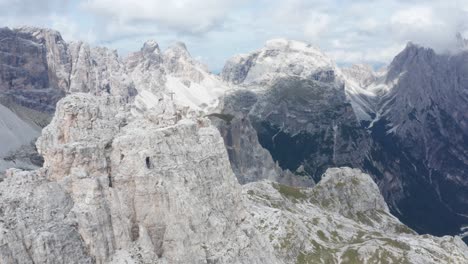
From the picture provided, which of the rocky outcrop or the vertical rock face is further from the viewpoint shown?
the vertical rock face

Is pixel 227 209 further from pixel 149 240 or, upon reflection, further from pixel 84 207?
pixel 84 207

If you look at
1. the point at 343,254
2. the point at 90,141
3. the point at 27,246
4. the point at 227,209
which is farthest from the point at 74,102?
the point at 343,254

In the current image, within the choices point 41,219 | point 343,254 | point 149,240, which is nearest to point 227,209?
point 149,240

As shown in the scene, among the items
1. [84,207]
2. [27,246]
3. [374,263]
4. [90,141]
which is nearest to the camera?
[27,246]

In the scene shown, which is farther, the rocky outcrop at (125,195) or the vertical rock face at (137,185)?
the vertical rock face at (137,185)

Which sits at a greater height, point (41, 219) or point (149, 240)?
point (41, 219)

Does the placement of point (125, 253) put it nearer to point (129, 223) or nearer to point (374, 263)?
point (129, 223)

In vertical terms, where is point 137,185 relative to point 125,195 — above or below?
above

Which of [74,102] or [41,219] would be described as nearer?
[41,219]

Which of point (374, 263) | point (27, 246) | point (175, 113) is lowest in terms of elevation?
point (374, 263)

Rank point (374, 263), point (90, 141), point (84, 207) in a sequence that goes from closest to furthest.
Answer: point (84, 207) < point (90, 141) < point (374, 263)
